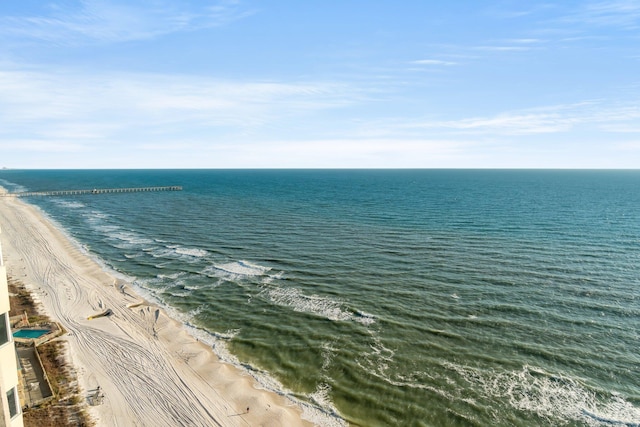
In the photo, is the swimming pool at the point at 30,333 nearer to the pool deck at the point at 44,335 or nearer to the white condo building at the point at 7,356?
the pool deck at the point at 44,335

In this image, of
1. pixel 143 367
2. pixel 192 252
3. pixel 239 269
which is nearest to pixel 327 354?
pixel 143 367

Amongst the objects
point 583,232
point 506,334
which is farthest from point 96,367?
point 583,232

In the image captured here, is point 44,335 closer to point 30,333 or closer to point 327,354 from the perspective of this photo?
point 30,333

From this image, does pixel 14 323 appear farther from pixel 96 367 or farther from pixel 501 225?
pixel 501 225

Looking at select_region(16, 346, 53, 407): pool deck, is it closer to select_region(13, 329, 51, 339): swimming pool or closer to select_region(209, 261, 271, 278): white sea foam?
select_region(13, 329, 51, 339): swimming pool

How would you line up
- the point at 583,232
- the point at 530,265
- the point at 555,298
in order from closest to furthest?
the point at 555,298 < the point at 530,265 < the point at 583,232

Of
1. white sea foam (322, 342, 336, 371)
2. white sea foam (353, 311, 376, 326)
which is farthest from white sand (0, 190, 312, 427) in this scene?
white sea foam (353, 311, 376, 326)
